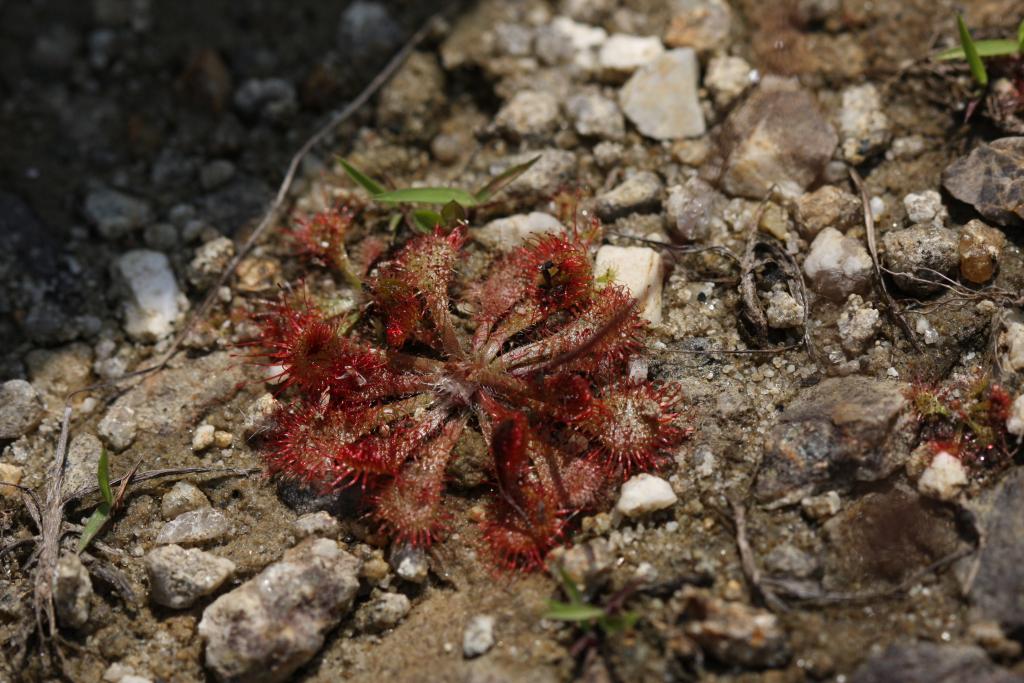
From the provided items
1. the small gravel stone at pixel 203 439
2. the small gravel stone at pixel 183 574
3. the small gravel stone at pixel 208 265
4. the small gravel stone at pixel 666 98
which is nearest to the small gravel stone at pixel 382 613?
the small gravel stone at pixel 183 574


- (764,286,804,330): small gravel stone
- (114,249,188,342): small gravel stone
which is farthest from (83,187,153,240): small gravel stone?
(764,286,804,330): small gravel stone

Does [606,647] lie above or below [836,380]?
below

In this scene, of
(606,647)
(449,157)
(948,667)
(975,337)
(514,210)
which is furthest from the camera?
(449,157)

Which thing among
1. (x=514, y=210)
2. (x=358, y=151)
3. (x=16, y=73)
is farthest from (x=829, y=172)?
(x=16, y=73)

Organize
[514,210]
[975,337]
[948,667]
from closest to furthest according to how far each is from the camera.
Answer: [948,667]
[975,337]
[514,210]

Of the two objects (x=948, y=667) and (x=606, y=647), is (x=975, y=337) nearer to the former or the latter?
(x=948, y=667)

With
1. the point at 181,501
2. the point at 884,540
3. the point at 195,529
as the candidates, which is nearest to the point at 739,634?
the point at 884,540

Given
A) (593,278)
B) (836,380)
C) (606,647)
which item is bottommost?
(606,647)

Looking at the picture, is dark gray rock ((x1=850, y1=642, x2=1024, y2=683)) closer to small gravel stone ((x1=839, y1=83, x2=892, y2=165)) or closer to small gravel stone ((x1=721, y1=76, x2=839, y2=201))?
small gravel stone ((x1=721, y1=76, x2=839, y2=201))

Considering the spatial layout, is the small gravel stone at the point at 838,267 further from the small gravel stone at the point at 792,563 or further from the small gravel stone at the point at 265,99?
the small gravel stone at the point at 265,99
